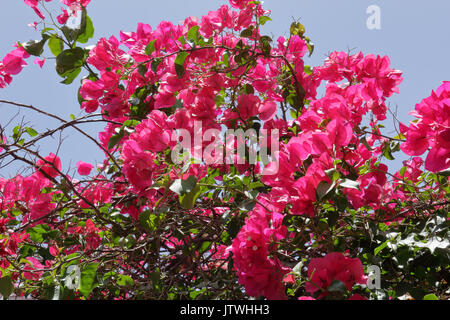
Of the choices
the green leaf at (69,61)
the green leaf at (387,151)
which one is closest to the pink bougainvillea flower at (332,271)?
the green leaf at (387,151)

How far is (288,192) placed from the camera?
817 mm

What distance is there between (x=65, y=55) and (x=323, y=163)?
799 millimetres

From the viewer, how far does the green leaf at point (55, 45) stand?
3.67 ft

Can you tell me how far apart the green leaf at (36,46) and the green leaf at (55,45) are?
0.7 inches

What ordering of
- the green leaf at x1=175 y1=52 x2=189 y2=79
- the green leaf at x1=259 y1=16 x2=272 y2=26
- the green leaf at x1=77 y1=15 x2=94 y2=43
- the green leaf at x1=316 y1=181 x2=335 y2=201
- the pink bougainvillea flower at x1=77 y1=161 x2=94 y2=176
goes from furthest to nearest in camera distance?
the pink bougainvillea flower at x1=77 y1=161 x2=94 y2=176 → the green leaf at x1=259 y1=16 x2=272 y2=26 → the green leaf at x1=77 y1=15 x2=94 y2=43 → the green leaf at x1=175 y1=52 x2=189 y2=79 → the green leaf at x1=316 y1=181 x2=335 y2=201

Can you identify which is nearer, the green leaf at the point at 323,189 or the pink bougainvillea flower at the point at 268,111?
the green leaf at the point at 323,189

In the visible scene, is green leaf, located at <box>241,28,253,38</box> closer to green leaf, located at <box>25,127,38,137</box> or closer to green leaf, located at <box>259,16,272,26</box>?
green leaf, located at <box>259,16,272,26</box>

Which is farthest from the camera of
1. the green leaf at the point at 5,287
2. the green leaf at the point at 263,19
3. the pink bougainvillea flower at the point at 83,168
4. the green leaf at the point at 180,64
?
the pink bougainvillea flower at the point at 83,168

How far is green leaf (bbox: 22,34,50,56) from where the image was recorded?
3.63ft

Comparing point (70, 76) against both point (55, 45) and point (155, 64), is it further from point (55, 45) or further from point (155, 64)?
point (155, 64)

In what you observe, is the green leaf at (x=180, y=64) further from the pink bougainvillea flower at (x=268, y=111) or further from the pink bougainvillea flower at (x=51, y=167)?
the pink bougainvillea flower at (x=51, y=167)

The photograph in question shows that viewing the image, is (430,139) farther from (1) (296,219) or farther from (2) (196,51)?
(2) (196,51)

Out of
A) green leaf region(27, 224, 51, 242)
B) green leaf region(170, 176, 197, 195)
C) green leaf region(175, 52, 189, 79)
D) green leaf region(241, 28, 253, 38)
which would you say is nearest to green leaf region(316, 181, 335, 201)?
green leaf region(170, 176, 197, 195)

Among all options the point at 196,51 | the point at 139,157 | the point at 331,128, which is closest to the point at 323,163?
the point at 331,128
